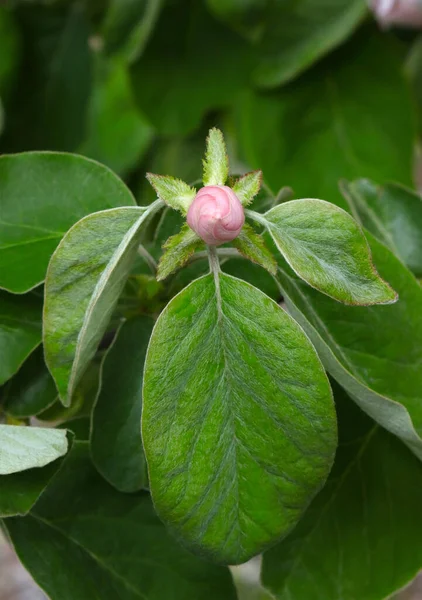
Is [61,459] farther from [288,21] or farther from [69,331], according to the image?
[288,21]

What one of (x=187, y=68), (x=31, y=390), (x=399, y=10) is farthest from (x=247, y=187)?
(x=187, y=68)

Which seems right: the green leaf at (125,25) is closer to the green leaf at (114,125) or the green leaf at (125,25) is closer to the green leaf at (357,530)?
the green leaf at (114,125)

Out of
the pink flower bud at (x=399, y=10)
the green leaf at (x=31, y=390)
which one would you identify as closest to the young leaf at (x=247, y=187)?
the green leaf at (x=31, y=390)

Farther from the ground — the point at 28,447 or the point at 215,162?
the point at 215,162

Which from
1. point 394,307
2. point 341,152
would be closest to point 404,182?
point 341,152

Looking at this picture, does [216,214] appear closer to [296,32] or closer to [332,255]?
[332,255]
